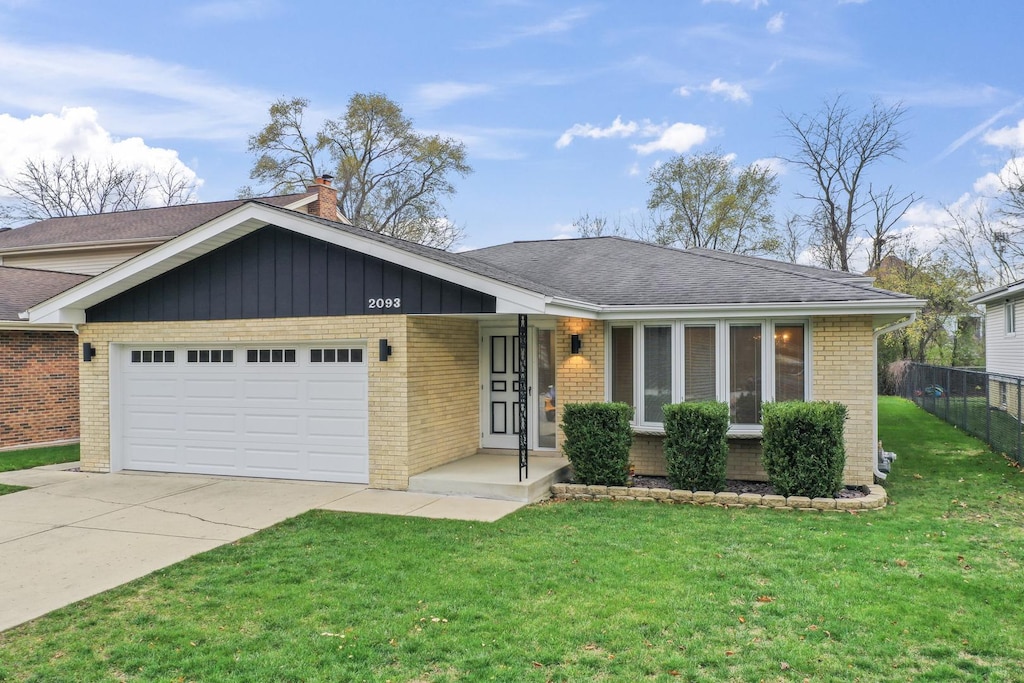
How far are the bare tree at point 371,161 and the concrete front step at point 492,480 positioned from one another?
25002 mm

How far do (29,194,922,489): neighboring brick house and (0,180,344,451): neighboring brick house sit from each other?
139 inches

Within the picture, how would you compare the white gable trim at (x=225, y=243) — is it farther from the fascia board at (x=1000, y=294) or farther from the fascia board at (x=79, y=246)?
the fascia board at (x=1000, y=294)

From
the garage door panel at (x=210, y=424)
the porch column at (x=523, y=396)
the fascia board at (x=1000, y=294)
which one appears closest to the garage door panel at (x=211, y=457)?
the garage door panel at (x=210, y=424)

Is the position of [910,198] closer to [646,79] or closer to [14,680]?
[646,79]

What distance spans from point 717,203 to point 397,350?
28.5m

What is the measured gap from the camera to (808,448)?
813cm

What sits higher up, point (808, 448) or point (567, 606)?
point (808, 448)

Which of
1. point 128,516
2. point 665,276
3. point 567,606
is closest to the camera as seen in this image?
point 567,606

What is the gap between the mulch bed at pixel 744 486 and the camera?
8.58 meters

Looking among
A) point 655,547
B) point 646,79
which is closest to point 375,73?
point 646,79

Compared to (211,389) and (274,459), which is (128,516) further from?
(211,389)

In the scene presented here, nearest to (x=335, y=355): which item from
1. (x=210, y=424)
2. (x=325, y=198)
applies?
(x=210, y=424)

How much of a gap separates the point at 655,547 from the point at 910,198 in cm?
3168

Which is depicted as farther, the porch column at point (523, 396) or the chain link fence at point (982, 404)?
the chain link fence at point (982, 404)
